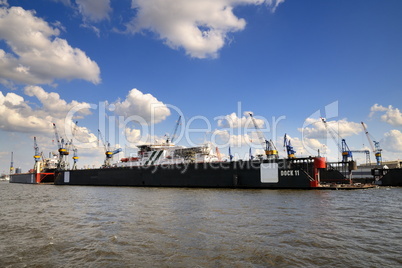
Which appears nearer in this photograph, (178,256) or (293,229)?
(178,256)

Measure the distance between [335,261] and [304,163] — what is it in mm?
32488

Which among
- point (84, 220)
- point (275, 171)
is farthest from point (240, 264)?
point (275, 171)

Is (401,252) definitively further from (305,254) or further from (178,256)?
(178,256)

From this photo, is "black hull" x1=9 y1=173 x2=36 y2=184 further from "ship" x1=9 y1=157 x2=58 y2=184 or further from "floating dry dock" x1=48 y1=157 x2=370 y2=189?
"floating dry dock" x1=48 y1=157 x2=370 y2=189

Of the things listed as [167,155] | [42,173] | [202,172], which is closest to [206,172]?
[202,172]

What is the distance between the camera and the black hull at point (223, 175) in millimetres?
39969

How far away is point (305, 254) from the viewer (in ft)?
33.8

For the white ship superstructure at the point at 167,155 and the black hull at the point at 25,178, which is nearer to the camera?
the white ship superstructure at the point at 167,155

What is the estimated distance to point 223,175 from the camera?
45281 millimetres

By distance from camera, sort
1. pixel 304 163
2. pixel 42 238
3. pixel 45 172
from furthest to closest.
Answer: pixel 45 172
pixel 304 163
pixel 42 238

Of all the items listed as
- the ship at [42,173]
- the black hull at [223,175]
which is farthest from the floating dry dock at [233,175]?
the ship at [42,173]

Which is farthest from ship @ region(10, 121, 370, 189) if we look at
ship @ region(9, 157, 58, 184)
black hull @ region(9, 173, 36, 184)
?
black hull @ region(9, 173, 36, 184)

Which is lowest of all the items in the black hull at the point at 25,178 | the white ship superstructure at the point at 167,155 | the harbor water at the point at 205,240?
the black hull at the point at 25,178

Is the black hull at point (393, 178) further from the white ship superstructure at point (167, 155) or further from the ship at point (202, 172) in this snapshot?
the white ship superstructure at point (167, 155)
